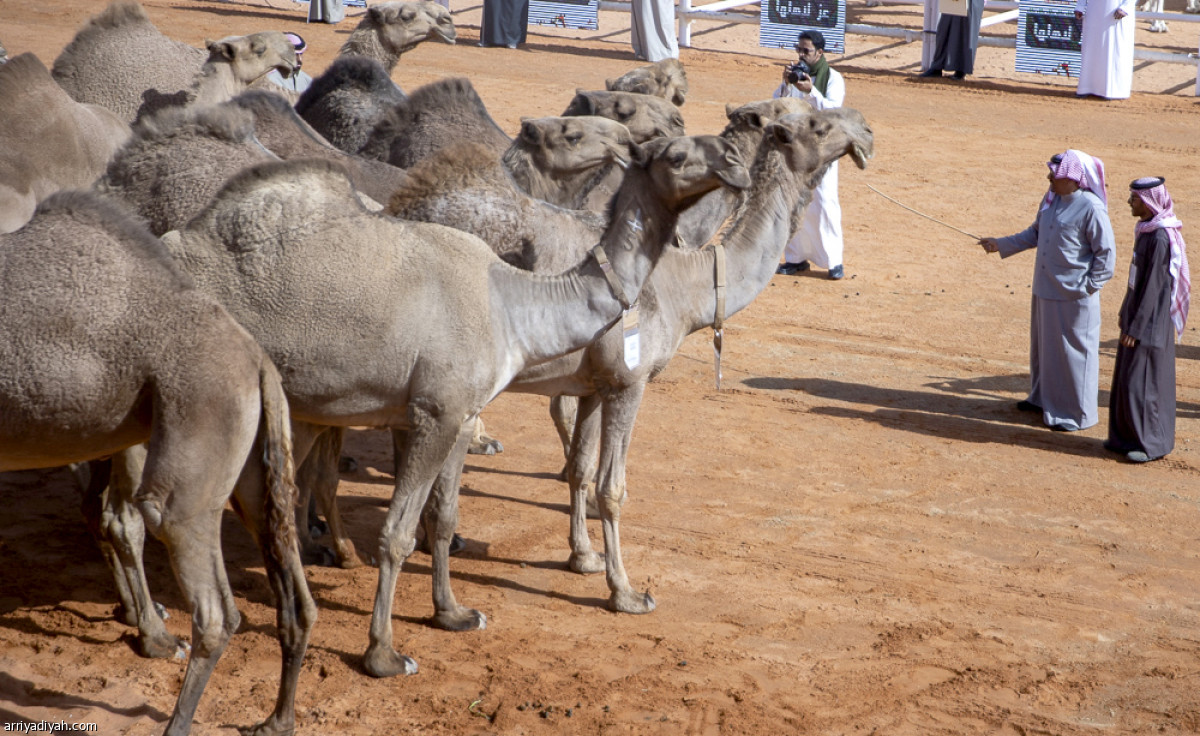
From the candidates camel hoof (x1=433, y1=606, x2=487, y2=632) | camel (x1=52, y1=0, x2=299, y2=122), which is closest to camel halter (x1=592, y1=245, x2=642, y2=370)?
camel hoof (x1=433, y1=606, x2=487, y2=632)

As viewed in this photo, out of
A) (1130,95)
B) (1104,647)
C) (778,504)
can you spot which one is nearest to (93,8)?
(1130,95)

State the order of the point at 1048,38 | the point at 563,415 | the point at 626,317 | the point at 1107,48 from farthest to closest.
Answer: the point at 1048,38
the point at 1107,48
the point at 563,415
the point at 626,317

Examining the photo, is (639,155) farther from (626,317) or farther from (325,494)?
(325,494)

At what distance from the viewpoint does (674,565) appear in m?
7.18

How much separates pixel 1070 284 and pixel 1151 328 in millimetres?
768

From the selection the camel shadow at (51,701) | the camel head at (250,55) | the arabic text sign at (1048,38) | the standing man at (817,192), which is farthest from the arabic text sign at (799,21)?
the camel shadow at (51,701)

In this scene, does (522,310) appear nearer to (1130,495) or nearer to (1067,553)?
(1067,553)

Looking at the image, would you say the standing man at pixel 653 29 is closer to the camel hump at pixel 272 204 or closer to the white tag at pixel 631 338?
the white tag at pixel 631 338

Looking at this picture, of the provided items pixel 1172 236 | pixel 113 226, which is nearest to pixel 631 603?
pixel 113 226

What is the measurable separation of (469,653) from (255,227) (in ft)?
7.37

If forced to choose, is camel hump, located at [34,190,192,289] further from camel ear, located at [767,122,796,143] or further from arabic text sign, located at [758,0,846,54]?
arabic text sign, located at [758,0,846,54]

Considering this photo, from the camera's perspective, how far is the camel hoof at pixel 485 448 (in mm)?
8984

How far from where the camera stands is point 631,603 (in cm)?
655

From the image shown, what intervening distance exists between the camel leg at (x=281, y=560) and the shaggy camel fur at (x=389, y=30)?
6.37m
